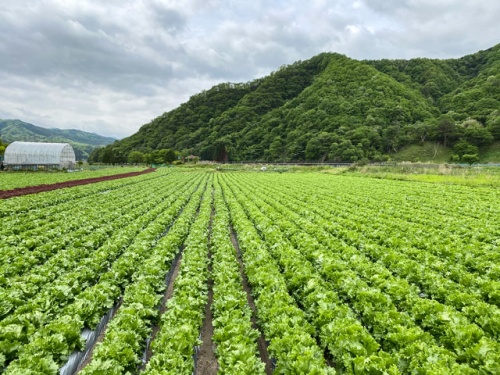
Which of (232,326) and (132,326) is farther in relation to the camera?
(132,326)

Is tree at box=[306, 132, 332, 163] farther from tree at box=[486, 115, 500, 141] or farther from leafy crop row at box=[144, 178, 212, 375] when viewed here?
leafy crop row at box=[144, 178, 212, 375]

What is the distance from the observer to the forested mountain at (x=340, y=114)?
87688 mm

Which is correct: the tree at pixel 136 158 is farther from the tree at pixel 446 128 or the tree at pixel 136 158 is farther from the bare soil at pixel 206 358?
the bare soil at pixel 206 358

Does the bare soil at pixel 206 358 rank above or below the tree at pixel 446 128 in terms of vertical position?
below

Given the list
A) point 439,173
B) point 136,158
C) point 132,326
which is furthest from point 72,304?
point 136,158

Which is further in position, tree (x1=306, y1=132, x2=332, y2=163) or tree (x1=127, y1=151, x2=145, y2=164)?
tree (x1=127, y1=151, x2=145, y2=164)

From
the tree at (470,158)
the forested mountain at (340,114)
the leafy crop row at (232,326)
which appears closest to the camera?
the leafy crop row at (232,326)

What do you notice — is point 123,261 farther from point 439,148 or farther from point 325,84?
point 325,84

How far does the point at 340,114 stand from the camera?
107 m

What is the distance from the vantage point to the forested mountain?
87688mm

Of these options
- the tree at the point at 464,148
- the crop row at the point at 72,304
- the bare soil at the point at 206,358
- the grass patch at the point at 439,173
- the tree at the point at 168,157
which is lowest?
the bare soil at the point at 206,358

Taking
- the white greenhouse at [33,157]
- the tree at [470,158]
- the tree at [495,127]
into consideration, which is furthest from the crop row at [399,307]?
the tree at [495,127]

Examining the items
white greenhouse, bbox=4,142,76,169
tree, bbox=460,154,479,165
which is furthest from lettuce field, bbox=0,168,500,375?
tree, bbox=460,154,479,165

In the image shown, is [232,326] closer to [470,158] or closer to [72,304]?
[72,304]
